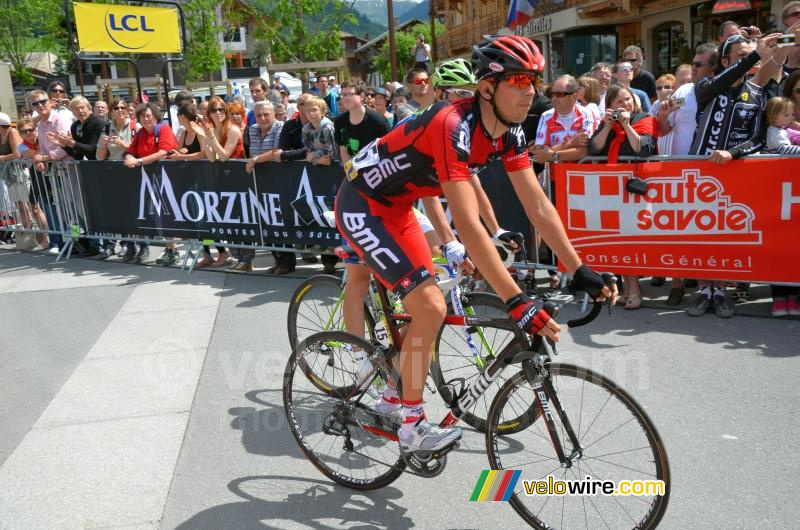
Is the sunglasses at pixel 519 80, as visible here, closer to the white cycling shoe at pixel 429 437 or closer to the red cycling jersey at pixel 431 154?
the red cycling jersey at pixel 431 154

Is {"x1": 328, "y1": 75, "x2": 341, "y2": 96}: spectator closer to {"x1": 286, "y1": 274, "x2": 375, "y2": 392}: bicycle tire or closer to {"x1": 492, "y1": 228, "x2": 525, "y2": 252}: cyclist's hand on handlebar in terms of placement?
{"x1": 286, "y1": 274, "x2": 375, "y2": 392}: bicycle tire

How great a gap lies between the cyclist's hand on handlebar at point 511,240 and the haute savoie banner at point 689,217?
3.22 meters

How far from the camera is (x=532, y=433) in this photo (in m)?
3.90

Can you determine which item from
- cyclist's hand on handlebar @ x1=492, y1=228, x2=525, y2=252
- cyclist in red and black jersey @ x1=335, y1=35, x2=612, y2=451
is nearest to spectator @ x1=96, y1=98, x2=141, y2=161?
cyclist in red and black jersey @ x1=335, y1=35, x2=612, y2=451

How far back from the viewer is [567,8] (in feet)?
98.9

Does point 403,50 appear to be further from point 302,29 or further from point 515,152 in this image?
point 515,152

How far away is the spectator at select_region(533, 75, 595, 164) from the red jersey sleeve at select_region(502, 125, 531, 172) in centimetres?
346

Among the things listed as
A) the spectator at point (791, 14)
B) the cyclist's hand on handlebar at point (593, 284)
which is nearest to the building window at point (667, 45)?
the spectator at point (791, 14)

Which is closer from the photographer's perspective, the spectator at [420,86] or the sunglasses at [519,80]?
the sunglasses at [519,80]

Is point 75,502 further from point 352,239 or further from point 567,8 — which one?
point 567,8

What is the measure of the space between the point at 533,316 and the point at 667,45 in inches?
1048

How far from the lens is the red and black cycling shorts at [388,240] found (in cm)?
334

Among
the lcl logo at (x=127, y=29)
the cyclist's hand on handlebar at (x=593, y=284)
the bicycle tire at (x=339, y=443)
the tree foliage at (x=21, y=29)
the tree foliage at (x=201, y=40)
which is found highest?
the tree foliage at (x=21, y=29)

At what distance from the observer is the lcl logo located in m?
14.0
